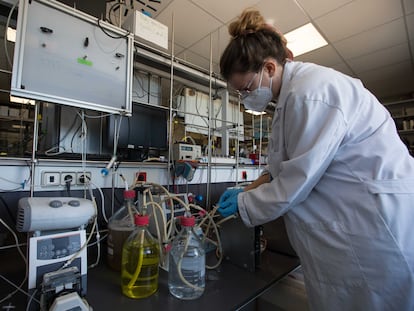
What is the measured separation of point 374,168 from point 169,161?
1084mm

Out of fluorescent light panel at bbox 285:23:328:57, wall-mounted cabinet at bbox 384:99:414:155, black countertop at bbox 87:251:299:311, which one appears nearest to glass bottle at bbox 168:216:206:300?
black countertop at bbox 87:251:299:311

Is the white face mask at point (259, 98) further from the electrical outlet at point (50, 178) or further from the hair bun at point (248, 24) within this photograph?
the electrical outlet at point (50, 178)

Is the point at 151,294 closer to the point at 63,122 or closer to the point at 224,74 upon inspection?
the point at 224,74

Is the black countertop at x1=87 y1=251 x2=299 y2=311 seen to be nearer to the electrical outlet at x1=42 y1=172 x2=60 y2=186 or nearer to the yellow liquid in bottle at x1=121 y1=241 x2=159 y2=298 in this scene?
the yellow liquid in bottle at x1=121 y1=241 x2=159 y2=298

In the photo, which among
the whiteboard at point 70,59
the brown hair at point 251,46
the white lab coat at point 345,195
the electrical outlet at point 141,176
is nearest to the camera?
the white lab coat at point 345,195

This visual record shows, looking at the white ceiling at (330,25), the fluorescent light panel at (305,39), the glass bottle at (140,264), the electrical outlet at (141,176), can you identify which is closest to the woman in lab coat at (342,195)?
the glass bottle at (140,264)

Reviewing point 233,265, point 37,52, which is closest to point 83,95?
point 37,52

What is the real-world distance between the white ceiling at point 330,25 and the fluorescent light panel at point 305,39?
74mm

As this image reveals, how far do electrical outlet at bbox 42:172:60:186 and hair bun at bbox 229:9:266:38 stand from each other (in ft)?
3.23

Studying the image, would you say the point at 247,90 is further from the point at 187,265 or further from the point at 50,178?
the point at 50,178

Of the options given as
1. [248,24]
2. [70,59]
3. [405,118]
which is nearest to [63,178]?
[70,59]

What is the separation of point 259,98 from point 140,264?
702 mm

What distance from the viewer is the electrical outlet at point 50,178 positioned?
1.02 metres

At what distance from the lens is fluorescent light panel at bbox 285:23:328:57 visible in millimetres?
2521
